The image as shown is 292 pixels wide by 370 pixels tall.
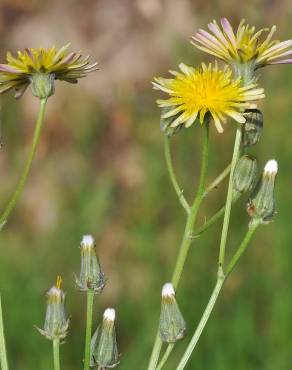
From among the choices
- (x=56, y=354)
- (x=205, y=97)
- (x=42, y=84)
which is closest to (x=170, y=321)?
(x=56, y=354)

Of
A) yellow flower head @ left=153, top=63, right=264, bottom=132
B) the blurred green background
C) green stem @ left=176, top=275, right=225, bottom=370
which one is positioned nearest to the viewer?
green stem @ left=176, top=275, right=225, bottom=370

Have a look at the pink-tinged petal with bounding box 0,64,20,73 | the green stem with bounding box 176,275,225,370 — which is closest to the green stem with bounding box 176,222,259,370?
the green stem with bounding box 176,275,225,370

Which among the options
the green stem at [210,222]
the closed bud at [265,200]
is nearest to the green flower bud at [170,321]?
the green stem at [210,222]

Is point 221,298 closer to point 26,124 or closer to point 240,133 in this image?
point 26,124

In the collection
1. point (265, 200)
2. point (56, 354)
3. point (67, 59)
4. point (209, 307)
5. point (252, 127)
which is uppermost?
point (67, 59)

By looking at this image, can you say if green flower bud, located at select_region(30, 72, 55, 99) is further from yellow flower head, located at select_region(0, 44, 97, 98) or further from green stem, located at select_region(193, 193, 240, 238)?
green stem, located at select_region(193, 193, 240, 238)

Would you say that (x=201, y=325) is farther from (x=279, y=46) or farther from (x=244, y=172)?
(x=279, y=46)

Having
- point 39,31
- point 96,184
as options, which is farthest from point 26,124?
point 96,184

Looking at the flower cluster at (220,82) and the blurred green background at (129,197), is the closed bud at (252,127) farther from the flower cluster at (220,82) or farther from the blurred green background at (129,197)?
the blurred green background at (129,197)
